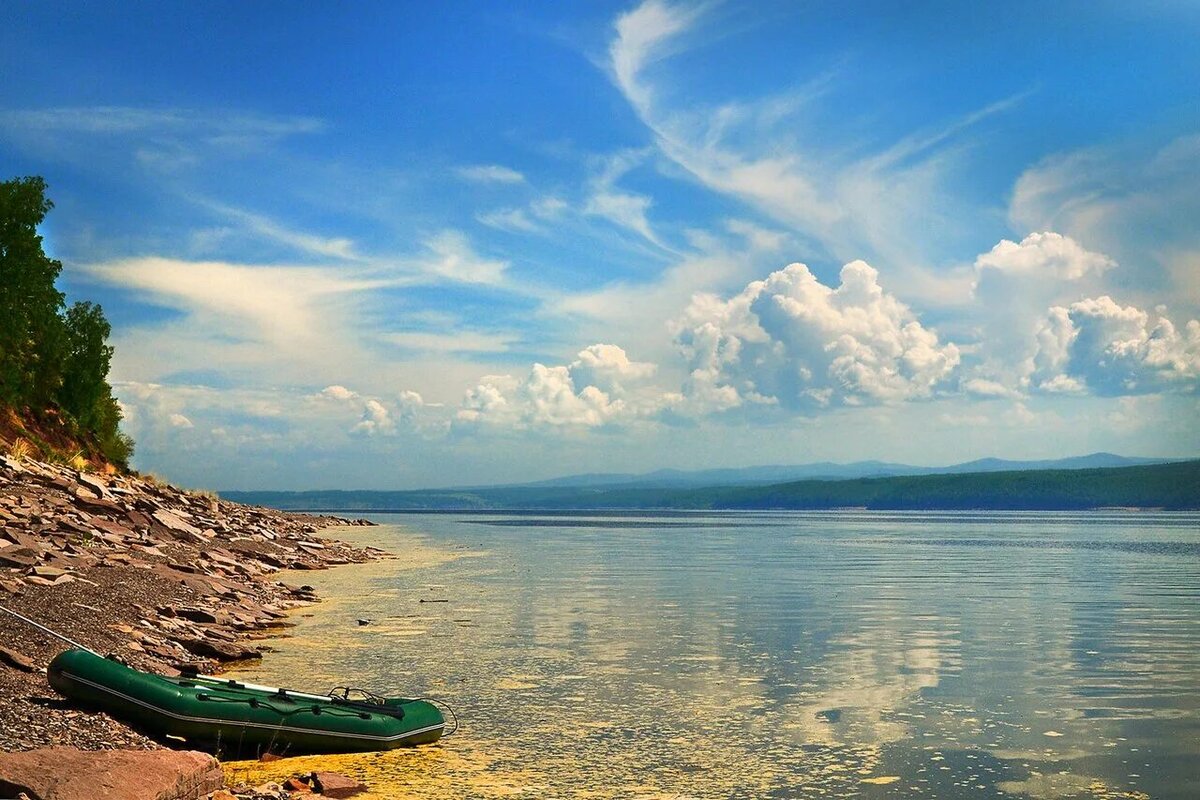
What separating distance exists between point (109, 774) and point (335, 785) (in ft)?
7.70

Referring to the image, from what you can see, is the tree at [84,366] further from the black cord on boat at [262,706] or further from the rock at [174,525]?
the black cord on boat at [262,706]

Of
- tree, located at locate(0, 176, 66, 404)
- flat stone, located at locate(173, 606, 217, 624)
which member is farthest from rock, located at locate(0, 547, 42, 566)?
tree, located at locate(0, 176, 66, 404)

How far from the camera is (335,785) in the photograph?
11.3 m

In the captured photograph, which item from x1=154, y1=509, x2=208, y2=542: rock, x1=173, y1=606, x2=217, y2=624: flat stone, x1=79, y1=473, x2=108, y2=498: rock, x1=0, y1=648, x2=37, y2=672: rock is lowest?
x1=173, y1=606, x2=217, y2=624: flat stone

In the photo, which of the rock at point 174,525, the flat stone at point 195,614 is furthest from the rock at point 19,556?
the rock at point 174,525

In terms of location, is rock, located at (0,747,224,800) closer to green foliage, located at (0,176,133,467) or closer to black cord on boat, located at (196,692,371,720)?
black cord on boat, located at (196,692,371,720)

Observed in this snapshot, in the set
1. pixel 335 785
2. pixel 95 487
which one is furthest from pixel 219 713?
pixel 95 487

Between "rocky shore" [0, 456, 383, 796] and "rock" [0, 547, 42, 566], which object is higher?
"rock" [0, 547, 42, 566]

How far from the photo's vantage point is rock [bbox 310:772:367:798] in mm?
11148

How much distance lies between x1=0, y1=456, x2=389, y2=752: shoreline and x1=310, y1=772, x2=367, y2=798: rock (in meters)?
2.30

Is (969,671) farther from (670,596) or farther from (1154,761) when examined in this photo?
(670,596)

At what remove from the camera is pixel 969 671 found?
1919 centimetres

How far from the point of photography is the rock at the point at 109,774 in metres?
9.18

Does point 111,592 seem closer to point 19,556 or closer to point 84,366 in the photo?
point 19,556
